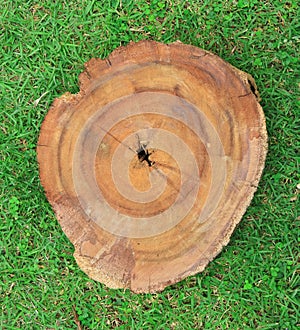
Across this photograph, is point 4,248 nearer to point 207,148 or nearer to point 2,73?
point 2,73

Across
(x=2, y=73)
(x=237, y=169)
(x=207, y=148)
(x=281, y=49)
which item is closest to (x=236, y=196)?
(x=237, y=169)

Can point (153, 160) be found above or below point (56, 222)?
above

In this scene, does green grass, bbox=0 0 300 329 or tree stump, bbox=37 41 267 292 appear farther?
green grass, bbox=0 0 300 329

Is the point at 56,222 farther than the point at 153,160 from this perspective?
Yes

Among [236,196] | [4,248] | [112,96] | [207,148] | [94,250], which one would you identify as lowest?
[4,248]
